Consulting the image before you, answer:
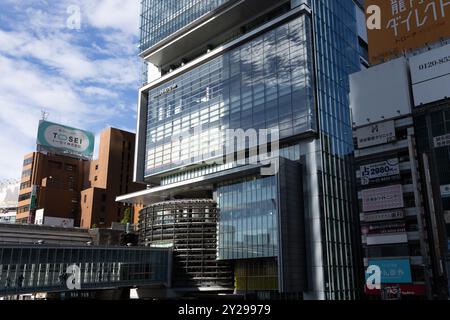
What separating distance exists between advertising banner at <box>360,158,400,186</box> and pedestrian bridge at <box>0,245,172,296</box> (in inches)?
1309

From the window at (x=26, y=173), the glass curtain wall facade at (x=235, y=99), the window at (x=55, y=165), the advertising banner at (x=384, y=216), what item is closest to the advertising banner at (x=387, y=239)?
the advertising banner at (x=384, y=216)

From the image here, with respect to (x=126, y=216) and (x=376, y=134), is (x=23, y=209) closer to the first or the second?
(x=126, y=216)

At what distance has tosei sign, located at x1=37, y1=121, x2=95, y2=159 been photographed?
122m

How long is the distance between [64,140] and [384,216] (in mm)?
98014

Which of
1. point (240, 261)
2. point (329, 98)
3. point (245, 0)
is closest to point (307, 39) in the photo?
point (329, 98)

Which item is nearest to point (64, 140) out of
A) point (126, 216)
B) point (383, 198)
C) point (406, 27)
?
point (126, 216)

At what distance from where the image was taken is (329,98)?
70.2m

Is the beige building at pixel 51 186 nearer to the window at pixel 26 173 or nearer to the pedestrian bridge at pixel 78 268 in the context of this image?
the window at pixel 26 173

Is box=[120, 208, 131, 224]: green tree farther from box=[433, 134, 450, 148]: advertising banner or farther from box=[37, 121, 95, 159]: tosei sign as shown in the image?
box=[433, 134, 450, 148]: advertising banner

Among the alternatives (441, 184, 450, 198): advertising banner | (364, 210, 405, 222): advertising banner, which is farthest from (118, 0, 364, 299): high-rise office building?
(441, 184, 450, 198): advertising banner

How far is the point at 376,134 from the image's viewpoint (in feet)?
196

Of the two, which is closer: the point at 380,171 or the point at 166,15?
the point at 380,171
